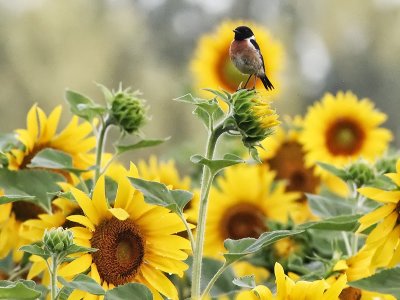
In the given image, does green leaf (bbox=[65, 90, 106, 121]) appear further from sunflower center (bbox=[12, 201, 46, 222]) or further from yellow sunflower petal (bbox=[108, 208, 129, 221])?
yellow sunflower petal (bbox=[108, 208, 129, 221])

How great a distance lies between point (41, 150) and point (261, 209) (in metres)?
0.53

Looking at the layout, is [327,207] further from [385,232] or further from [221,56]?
[221,56]

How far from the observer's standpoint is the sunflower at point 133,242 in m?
0.88

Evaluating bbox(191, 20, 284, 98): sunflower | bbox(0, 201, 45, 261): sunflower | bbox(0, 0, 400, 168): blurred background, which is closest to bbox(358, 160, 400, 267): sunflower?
bbox(0, 201, 45, 261): sunflower

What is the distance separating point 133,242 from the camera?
0.91 metres

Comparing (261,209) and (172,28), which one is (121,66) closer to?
(172,28)

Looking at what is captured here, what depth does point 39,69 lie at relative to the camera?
9.90 metres

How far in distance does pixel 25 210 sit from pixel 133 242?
9.2 inches

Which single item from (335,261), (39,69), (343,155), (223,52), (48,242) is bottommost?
(48,242)

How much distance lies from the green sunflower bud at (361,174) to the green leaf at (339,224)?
0.71ft

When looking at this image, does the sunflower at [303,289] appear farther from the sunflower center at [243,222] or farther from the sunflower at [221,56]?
the sunflower at [221,56]

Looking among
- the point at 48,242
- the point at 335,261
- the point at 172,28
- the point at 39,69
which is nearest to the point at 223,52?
the point at 335,261

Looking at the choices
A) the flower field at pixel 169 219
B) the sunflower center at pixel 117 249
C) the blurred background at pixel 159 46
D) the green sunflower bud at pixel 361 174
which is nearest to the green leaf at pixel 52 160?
the flower field at pixel 169 219

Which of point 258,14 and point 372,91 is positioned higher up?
point 258,14
